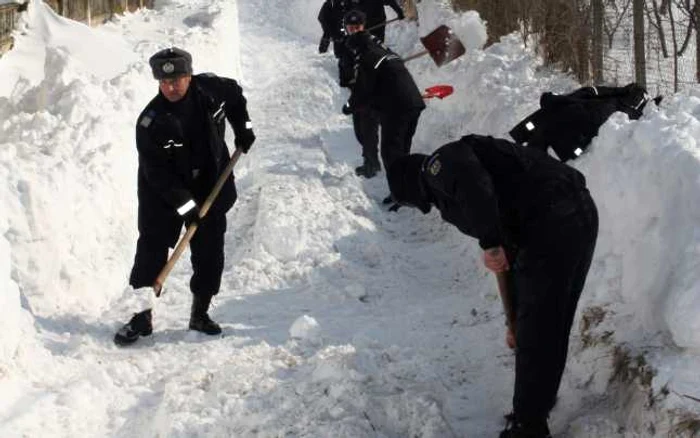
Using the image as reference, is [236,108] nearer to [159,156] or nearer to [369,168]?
[159,156]

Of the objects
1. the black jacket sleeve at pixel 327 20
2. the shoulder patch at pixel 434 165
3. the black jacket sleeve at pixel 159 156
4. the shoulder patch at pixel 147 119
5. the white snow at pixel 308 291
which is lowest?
the white snow at pixel 308 291

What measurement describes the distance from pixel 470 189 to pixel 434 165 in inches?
9.0

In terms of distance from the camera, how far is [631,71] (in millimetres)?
8984

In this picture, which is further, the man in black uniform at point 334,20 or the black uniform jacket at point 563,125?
the man in black uniform at point 334,20

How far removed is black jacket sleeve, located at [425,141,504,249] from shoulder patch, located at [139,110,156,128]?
2081 mm

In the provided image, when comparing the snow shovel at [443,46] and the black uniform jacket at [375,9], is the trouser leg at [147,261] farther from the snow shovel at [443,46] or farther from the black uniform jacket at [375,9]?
the black uniform jacket at [375,9]

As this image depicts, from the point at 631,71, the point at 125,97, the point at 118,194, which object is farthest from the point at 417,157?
the point at 631,71

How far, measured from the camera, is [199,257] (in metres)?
5.20

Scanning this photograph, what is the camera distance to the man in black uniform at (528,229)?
3255 millimetres

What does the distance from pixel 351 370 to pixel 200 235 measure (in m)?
1.53

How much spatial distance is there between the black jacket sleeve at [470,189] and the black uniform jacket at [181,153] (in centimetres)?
197

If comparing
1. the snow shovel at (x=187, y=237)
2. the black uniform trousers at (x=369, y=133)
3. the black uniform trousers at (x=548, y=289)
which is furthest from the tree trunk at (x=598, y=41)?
the black uniform trousers at (x=548, y=289)

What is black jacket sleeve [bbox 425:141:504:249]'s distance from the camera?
10.5 feet

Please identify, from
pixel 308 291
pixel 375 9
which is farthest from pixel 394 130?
pixel 375 9
